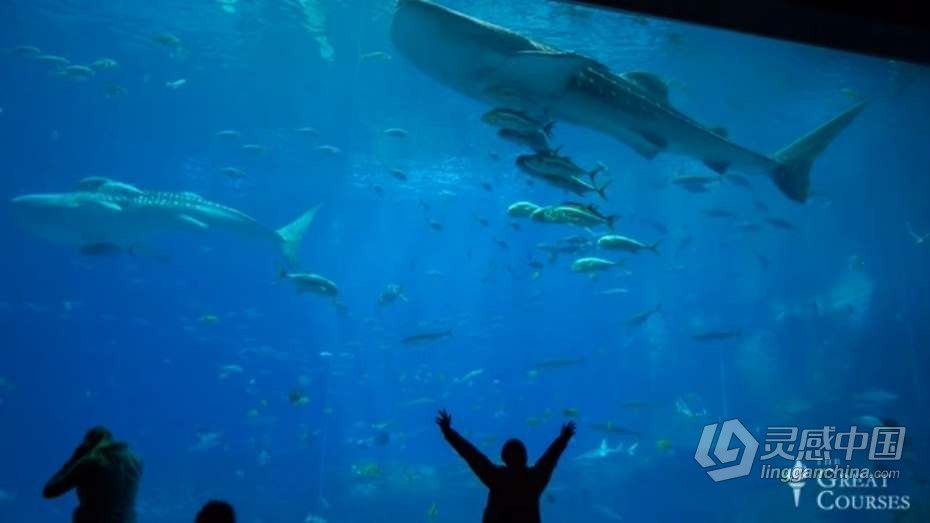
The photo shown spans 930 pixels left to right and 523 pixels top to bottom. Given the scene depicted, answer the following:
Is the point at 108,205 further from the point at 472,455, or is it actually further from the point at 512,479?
the point at 512,479

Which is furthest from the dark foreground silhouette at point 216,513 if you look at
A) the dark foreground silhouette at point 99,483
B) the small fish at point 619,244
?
the small fish at point 619,244

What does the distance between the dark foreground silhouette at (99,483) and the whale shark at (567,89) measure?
3.88m

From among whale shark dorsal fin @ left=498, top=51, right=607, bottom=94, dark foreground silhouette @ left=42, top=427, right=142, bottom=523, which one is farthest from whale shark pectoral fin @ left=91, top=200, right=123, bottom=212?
dark foreground silhouette @ left=42, top=427, right=142, bottom=523

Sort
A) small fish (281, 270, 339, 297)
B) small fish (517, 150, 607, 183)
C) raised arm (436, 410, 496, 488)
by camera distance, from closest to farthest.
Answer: raised arm (436, 410, 496, 488) < small fish (517, 150, 607, 183) < small fish (281, 270, 339, 297)

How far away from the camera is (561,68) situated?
5.34 meters

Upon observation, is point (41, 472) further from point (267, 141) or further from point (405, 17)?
point (405, 17)

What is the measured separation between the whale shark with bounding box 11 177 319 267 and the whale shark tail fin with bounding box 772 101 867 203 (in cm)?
950

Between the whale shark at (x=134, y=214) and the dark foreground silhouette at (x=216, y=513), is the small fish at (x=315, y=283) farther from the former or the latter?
the dark foreground silhouette at (x=216, y=513)

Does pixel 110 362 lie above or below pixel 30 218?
below

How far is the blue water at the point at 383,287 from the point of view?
15137 mm

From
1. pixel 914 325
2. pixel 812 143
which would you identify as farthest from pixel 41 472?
pixel 914 325

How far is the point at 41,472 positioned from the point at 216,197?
54.5 ft

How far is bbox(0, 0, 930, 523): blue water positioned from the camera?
15.1 meters

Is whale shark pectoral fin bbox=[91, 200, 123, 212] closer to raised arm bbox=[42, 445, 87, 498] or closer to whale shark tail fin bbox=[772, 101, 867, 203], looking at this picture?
raised arm bbox=[42, 445, 87, 498]
